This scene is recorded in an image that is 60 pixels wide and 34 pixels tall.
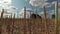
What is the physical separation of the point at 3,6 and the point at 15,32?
2.18 ft

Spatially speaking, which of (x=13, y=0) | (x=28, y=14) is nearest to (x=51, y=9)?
(x=28, y=14)

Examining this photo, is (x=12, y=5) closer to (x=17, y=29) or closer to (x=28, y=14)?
(x=28, y=14)

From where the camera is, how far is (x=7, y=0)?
3.42m

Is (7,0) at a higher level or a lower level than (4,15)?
higher

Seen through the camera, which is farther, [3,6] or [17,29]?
[3,6]

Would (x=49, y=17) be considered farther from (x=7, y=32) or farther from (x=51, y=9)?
(x=7, y=32)

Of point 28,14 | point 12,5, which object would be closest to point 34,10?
point 28,14

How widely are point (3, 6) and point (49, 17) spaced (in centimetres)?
86

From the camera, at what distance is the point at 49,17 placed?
10.7 ft

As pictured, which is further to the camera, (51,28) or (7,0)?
(7,0)

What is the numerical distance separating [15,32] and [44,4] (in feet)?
2.65

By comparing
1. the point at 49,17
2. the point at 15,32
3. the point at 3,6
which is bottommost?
the point at 15,32

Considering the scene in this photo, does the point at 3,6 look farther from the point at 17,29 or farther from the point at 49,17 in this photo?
the point at 49,17

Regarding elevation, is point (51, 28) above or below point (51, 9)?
below
